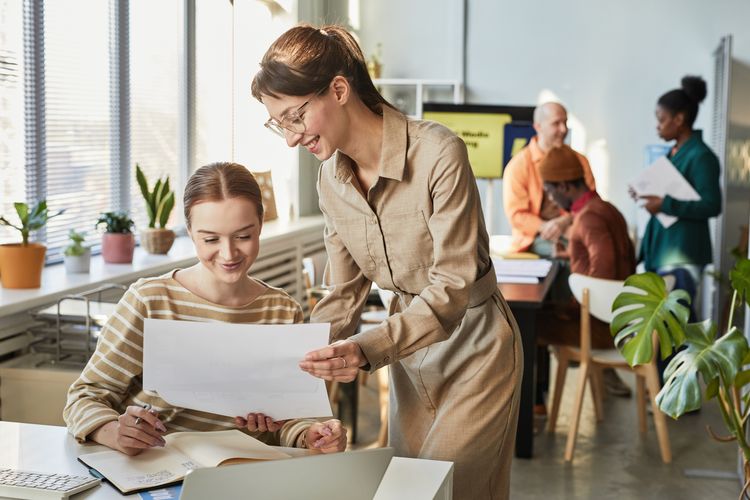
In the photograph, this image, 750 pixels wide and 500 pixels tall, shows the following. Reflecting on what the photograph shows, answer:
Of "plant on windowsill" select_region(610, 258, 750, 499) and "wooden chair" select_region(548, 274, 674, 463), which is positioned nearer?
"plant on windowsill" select_region(610, 258, 750, 499)

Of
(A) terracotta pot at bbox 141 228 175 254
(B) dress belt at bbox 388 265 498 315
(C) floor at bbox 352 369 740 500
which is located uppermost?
(B) dress belt at bbox 388 265 498 315

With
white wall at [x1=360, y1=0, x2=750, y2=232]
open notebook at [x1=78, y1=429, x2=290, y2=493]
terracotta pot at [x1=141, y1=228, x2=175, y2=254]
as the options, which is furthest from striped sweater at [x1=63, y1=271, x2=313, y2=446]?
white wall at [x1=360, y1=0, x2=750, y2=232]

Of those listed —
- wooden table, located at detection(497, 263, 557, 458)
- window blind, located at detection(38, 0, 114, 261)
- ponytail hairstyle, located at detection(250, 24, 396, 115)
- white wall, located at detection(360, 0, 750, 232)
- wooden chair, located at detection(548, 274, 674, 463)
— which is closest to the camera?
ponytail hairstyle, located at detection(250, 24, 396, 115)

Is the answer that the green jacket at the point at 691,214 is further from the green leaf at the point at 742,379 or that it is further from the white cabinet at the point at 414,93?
the white cabinet at the point at 414,93

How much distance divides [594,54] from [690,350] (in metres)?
4.24

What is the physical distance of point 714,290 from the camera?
650 cm

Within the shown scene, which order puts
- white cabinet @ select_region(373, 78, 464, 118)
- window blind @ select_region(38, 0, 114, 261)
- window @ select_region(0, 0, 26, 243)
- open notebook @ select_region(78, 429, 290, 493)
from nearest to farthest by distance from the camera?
open notebook @ select_region(78, 429, 290, 493), window @ select_region(0, 0, 26, 243), window blind @ select_region(38, 0, 114, 261), white cabinet @ select_region(373, 78, 464, 118)

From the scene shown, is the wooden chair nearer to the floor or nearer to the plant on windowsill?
the floor

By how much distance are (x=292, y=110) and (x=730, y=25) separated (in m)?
5.78

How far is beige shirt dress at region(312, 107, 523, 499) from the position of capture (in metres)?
1.73

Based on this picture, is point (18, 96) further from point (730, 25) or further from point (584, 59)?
point (730, 25)

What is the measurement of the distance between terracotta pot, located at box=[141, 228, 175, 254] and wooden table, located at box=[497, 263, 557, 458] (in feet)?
4.92

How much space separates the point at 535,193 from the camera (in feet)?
16.6

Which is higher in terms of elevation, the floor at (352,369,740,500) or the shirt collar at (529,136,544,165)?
the shirt collar at (529,136,544,165)
